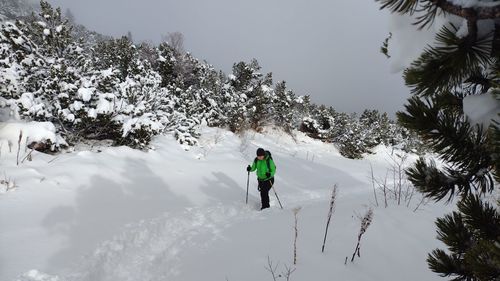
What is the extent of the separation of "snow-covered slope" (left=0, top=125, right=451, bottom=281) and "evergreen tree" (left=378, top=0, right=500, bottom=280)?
1779 mm

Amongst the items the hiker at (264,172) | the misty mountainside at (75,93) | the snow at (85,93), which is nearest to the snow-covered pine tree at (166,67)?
the misty mountainside at (75,93)

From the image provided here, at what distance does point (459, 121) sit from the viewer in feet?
4.71

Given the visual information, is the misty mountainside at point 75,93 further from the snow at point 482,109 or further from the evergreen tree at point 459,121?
the snow at point 482,109

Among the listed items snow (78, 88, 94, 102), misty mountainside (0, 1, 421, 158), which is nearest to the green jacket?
misty mountainside (0, 1, 421, 158)

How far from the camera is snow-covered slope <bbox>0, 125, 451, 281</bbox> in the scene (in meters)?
3.61

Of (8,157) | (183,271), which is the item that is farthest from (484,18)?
(8,157)

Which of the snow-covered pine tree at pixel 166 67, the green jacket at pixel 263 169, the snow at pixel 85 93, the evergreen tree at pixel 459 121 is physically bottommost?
the green jacket at pixel 263 169

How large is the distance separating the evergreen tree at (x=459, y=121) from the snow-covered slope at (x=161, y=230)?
5.84ft

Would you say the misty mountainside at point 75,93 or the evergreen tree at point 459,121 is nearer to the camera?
the evergreen tree at point 459,121

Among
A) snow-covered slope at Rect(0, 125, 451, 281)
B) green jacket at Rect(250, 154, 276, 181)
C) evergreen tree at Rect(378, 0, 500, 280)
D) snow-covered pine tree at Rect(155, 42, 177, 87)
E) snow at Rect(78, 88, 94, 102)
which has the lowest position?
snow-covered slope at Rect(0, 125, 451, 281)

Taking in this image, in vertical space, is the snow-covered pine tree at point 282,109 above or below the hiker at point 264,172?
above

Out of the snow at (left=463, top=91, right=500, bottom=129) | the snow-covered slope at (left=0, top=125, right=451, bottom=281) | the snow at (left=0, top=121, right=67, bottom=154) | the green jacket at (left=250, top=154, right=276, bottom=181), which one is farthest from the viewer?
the green jacket at (left=250, top=154, right=276, bottom=181)

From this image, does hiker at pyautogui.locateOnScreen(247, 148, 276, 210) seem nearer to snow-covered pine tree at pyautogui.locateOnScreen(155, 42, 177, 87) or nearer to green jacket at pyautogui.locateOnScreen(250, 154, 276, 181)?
green jacket at pyautogui.locateOnScreen(250, 154, 276, 181)

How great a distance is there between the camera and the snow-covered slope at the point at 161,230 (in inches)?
142
